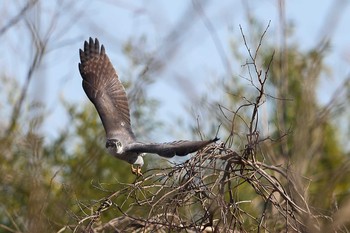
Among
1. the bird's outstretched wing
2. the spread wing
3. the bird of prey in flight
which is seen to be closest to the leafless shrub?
the bird's outstretched wing

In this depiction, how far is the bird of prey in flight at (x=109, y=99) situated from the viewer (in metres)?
6.45

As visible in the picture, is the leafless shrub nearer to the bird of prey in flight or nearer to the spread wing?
the bird of prey in flight

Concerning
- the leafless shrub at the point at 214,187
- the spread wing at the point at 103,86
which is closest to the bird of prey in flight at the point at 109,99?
the spread wing at the point at 103,86

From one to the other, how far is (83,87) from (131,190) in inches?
110

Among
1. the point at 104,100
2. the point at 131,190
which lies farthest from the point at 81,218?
the point at 104,100

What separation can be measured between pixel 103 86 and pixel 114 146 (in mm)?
1130

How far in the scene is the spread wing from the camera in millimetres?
7172

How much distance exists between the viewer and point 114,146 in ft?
21.1

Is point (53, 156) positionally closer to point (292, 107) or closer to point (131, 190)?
point (292, 107)

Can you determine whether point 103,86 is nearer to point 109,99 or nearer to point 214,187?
point 109,99

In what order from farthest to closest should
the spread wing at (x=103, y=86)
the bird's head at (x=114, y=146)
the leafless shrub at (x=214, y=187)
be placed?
the spread wing at (x=103, y=86), the bird's head at (x=114, y=146), the leafless shrub at (x=214, y=187)

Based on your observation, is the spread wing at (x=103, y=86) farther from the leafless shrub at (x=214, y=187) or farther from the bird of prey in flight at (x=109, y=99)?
the leafless shrub at (x=214, y=187)

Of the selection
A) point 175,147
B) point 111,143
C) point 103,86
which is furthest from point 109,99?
point 175,147

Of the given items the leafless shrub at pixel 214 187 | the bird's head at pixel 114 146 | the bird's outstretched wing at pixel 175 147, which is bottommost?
the leafless shrub at pixel 214 187
